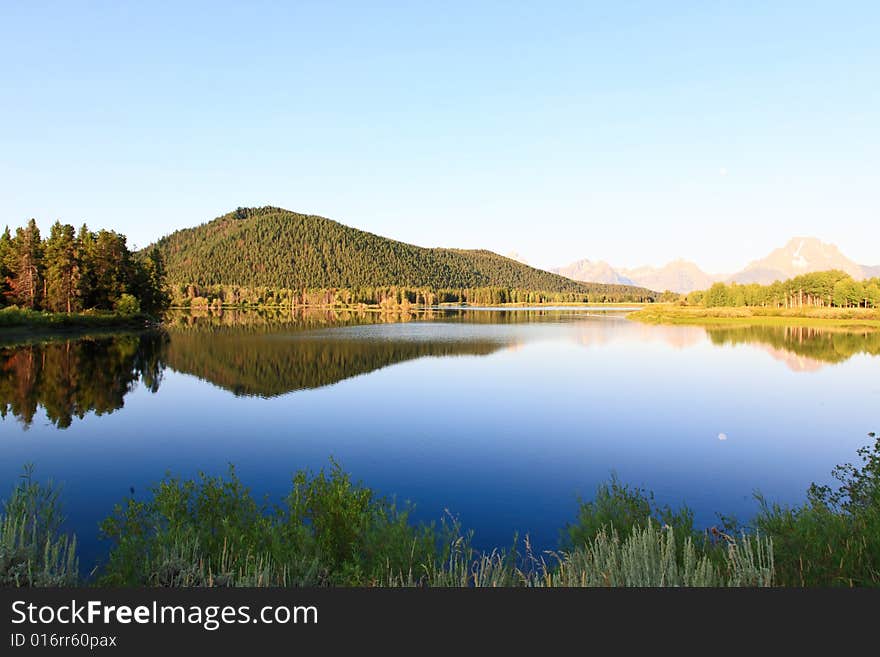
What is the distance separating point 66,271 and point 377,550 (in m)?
84.9

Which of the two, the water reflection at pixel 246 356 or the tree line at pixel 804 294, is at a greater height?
the tree line at pixel 804 294

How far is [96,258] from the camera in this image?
84.7m

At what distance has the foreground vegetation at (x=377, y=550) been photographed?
848 cm

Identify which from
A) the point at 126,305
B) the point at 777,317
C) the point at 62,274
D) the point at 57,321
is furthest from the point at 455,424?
the point at 777,317

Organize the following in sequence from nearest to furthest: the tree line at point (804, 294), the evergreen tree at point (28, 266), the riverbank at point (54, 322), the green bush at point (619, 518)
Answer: the green bush at point (619, 518), the riverbank at point (54, 322), the evergreen tree at point (28, 266), the tree line at point (804, 294)

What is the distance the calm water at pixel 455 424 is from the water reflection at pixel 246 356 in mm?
345

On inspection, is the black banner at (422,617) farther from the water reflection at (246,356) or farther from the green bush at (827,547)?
the water reflection at (246,356)

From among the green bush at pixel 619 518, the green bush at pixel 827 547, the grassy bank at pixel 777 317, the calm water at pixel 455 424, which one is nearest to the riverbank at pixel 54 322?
the calm water at pixel 455 424

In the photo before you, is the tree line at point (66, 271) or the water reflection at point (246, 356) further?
the tree line at point (66, 271)

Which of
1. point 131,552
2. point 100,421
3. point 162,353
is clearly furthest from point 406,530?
point 162,353

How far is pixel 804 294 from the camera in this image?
16375 centimetres

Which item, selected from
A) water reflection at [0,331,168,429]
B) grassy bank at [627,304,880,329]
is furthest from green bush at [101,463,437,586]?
grassy bank at [627,304,880,329]

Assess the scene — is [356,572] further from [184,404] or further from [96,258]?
[96,258]

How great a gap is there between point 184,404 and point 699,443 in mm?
29323
